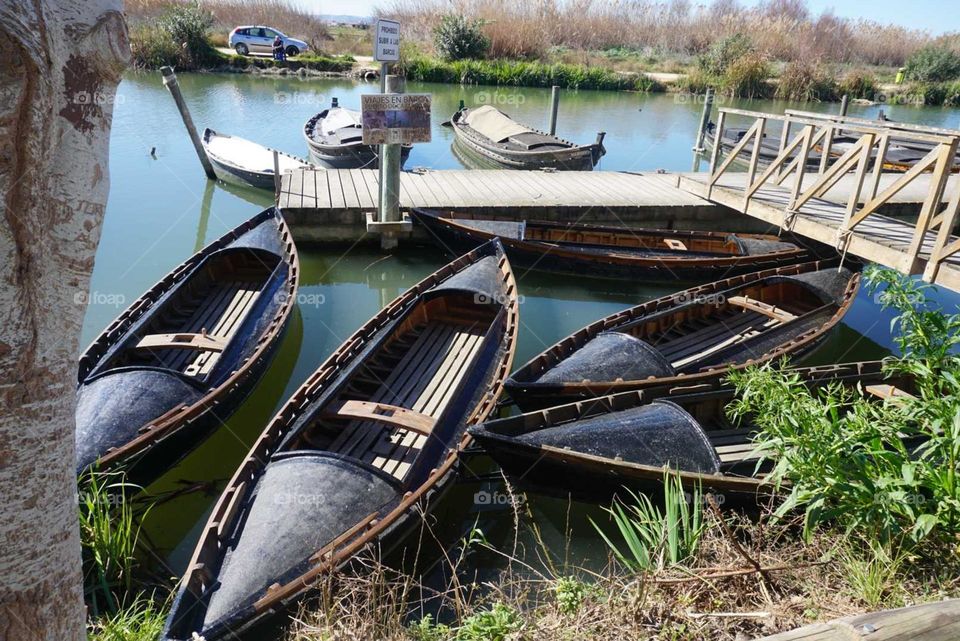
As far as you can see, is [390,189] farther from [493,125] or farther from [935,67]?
[935,67]

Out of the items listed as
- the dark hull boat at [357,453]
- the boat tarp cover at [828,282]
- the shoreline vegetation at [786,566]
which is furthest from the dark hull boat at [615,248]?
the shoreline vegetation at [786,566]

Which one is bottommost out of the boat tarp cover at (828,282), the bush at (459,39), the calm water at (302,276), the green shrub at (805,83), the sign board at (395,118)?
the calm water at (302,276)

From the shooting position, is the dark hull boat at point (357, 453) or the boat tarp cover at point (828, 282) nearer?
the dark hull boat at point (357, 453)

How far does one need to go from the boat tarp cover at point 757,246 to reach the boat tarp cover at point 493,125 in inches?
290

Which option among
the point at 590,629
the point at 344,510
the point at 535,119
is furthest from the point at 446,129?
the point at 590,629

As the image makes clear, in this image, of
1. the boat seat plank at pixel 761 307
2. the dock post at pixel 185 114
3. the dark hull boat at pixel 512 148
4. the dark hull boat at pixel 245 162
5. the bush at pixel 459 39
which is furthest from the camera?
the bush at pixel 459 39

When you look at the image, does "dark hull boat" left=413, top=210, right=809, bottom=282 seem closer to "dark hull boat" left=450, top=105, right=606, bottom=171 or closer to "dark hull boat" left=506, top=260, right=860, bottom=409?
"dark hull boat" left=506, top=260, right=860, bottom=409

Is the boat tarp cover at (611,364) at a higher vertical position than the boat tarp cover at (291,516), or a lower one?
higher

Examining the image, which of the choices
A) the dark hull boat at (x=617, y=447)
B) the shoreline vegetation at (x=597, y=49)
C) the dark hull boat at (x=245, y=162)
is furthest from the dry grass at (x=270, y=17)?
the dark hull boat at (x=617, y=447)

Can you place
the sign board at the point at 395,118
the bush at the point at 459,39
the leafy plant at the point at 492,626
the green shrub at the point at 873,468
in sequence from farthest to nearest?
the bush at the point at 459,39
the sign board at the point at 395,118
the green shrub at the point at 873,468
the leafy plant at the point at 492,626

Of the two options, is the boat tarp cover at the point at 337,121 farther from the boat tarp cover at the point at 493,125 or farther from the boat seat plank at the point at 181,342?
the boat seat plank at the point at 181,342

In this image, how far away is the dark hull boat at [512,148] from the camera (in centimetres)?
1389

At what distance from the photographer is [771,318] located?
733cm

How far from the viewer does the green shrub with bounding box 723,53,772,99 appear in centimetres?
2742
